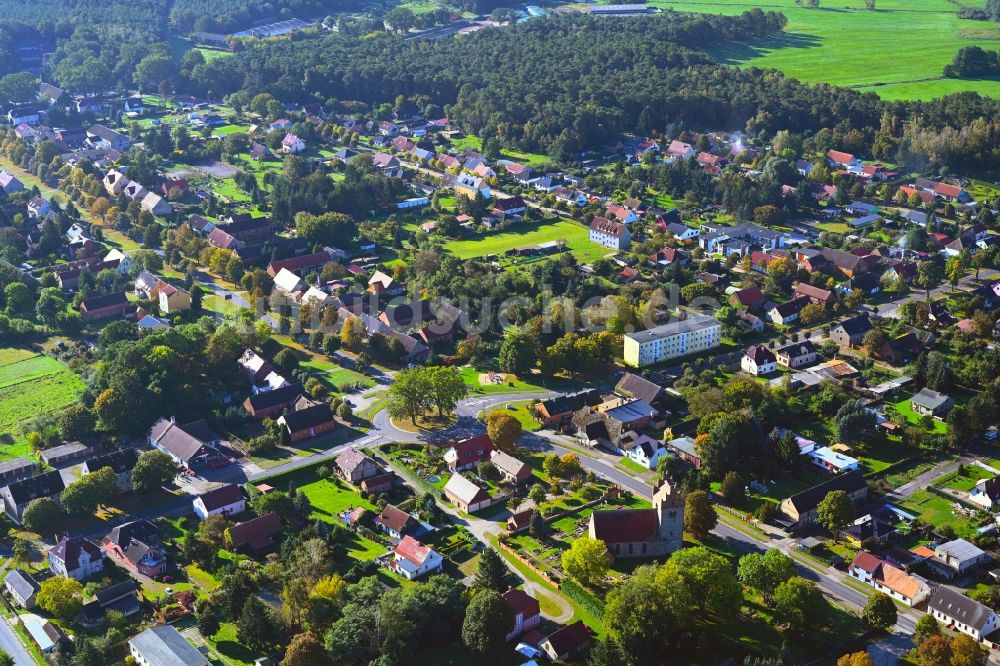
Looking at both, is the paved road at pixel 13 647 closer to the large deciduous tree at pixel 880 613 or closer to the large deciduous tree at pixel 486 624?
the large deciduous tree at pixel 486 624

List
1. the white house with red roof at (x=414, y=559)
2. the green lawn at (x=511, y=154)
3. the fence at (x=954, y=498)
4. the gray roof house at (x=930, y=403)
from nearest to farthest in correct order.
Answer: the white house with red roof at (x=414, y=559) → the fence at (x=954, y=498) → the gray roof house at (x=930, y=403) → the green lawn at (x=511, y=154)

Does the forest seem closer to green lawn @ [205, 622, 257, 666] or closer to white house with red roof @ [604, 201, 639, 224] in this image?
white house with red roof @ [604, 201, 639, 224]

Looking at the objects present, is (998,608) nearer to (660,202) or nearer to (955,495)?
(955,495)

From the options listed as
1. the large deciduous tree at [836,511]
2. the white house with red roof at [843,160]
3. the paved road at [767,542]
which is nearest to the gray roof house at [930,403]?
the large deciduous tree at [836,511]

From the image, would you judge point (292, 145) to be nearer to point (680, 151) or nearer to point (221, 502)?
point (680, 151)

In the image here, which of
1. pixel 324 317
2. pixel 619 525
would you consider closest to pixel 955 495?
pixel 619 525

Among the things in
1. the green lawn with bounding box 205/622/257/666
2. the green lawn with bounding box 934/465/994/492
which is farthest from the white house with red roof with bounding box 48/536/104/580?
the green lawn with bounding box 934/465/994/492

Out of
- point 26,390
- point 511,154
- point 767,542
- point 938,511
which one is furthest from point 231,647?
point 511,154
